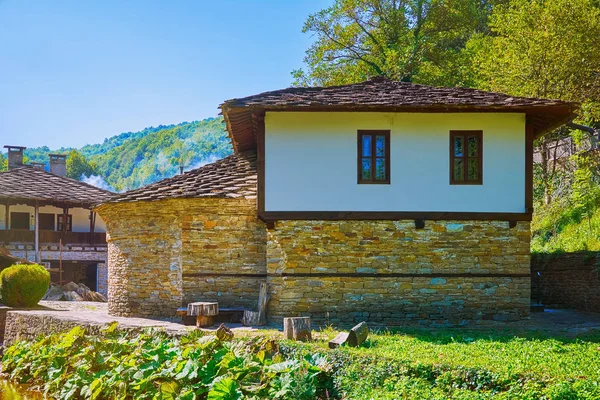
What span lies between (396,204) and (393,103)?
6.00ft

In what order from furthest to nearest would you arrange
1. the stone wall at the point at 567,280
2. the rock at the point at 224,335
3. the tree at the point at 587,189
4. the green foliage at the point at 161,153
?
the green foliage at the point at 161,153, the tree at the point at 587,189, the stone wall at the point at 567,280, the rock at the point at 224,335

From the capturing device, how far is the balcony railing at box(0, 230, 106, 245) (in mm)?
27578

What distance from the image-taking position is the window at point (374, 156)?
1232 cm

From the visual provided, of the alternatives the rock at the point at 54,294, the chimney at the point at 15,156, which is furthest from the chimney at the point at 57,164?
the rock at the point at 54,294

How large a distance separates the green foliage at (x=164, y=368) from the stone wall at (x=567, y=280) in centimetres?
820

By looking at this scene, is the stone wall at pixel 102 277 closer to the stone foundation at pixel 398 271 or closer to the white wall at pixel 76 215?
the white wall at pixel 76 215

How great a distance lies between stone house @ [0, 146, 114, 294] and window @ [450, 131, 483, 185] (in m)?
18.5

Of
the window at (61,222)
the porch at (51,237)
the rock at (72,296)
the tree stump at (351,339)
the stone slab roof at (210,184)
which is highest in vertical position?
the stone slab roof at (210,184)

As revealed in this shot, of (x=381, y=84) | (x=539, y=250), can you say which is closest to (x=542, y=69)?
(x=539, y=250)

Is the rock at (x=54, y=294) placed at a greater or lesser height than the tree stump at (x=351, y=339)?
lesser

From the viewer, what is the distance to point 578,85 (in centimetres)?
1939

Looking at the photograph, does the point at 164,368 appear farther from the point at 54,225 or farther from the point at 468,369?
the point at 54,225

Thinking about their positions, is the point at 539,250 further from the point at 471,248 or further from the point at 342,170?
the point at 342,170

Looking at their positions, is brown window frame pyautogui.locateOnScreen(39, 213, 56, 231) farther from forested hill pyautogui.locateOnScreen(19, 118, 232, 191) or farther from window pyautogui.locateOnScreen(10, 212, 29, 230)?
forested hill pyautogui.locateOnScreen(19, 118, 232, 191)
